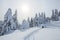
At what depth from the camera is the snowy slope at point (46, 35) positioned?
1310 mm

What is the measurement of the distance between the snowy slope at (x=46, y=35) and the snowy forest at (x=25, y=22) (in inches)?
3.1

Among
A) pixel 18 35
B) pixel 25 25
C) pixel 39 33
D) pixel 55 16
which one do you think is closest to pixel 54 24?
pixel 55 16

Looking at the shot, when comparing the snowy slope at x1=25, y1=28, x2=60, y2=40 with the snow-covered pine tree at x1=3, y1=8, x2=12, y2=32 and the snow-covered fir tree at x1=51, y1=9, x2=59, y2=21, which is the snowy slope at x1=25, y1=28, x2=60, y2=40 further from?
the snow-covered pine tree at x1=3, y1=8, x2=12, y2=32

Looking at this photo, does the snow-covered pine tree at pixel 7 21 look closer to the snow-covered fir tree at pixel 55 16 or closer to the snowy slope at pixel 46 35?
the snowy slope at pixel 46 35

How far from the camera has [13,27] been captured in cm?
138

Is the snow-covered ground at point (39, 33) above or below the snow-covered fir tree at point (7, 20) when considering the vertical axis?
below

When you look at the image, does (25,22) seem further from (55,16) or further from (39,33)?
(55,16)

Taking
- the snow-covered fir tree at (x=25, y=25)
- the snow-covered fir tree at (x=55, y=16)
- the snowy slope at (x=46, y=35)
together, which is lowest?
the snowy slope at (x=46, y=35)

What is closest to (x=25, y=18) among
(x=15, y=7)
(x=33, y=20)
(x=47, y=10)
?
(x=33, y=20)

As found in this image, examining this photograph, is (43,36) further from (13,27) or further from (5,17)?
(5,17)

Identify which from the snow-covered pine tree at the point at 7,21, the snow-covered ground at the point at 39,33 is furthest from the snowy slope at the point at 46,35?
the snow-covered pine tree at the point at 7,21

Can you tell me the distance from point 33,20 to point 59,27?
367 mm

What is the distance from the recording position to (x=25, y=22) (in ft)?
4.61

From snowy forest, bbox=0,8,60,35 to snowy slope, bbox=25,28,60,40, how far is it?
0.26ft
